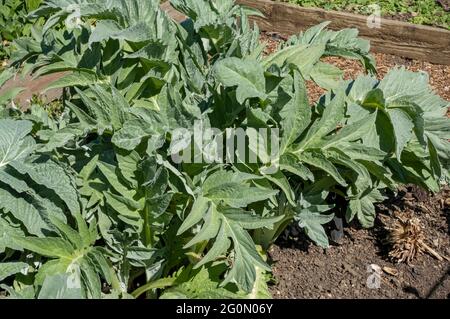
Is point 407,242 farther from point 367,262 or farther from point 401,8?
point 401,8

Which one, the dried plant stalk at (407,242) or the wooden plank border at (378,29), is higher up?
the wooden plank border at (378,29)

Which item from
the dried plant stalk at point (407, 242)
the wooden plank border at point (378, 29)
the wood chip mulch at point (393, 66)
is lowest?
the dried plant stalk at point (407, 242)

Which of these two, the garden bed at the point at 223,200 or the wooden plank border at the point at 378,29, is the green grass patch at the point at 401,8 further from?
the garden bed at the point at 223,200

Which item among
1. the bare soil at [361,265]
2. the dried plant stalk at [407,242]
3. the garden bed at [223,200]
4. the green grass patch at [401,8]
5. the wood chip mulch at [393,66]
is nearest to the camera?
the garden bed at [223,200]

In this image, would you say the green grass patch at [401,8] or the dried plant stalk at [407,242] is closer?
the dried plant stalk at [407,242]

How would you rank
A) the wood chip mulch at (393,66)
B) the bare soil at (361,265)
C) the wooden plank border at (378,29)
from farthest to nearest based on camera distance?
the wooden plank border at (378,29), the wood chip mulch at (393,66), the bare soil at (361,265)

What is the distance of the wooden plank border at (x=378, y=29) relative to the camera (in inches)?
224

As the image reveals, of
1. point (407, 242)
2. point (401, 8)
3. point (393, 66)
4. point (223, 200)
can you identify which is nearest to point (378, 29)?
point (393, 66)

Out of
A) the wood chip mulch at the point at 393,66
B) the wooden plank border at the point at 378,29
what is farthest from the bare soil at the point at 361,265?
the wooden plank border at the point at 378,29

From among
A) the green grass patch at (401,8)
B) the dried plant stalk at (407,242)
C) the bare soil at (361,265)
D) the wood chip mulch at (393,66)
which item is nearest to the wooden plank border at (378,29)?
the wood chip mulch at (393,66)

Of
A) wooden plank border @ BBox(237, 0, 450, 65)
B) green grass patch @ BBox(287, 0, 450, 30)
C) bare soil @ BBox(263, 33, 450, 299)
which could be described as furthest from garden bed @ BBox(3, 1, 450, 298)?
green grass patch @ BBox(287, 0, 450, 30)

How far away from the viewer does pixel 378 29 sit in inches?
232

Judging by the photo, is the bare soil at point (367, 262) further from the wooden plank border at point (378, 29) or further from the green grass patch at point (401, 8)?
the green grass patch at point (401, 8)

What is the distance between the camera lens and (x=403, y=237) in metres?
3.80
